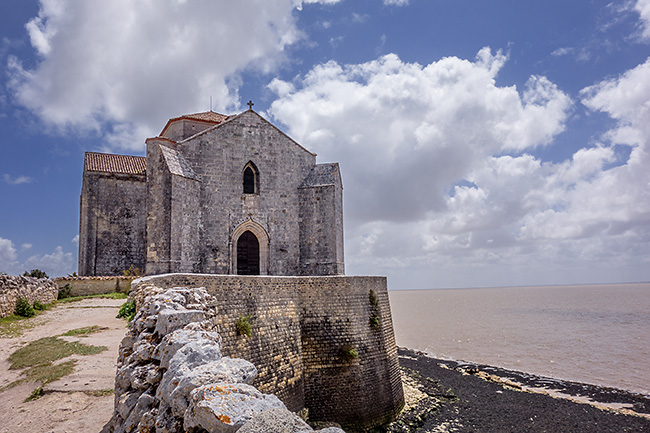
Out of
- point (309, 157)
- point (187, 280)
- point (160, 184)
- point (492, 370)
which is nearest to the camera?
point (187, 280)

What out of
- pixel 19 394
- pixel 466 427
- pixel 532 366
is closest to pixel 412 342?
pixel 532 366

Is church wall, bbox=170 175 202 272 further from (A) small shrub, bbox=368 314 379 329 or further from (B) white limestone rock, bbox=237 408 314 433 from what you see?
(B) white limestone rock, bbox=237 408 314 433

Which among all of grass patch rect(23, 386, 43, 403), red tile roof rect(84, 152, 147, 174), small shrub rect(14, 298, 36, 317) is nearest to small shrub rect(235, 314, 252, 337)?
grass patch rect(23, 386, 43, 403)

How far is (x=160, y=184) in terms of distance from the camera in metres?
16.9

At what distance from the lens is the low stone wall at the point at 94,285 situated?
66.7 ft

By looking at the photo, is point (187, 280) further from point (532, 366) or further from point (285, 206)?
point (532, 366)

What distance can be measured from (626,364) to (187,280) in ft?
97.3

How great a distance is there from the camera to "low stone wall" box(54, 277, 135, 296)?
66.7 feet

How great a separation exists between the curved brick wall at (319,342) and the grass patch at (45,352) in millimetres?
1757

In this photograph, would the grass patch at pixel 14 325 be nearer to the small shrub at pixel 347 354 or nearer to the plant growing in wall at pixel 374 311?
the small shrub at pixel 347 354

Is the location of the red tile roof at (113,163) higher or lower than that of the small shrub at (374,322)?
higher

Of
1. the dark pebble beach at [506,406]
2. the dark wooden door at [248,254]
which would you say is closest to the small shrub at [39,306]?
the dark wooden door at [248,254]

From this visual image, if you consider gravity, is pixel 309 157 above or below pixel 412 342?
above

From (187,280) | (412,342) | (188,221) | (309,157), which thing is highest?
(309,157)
